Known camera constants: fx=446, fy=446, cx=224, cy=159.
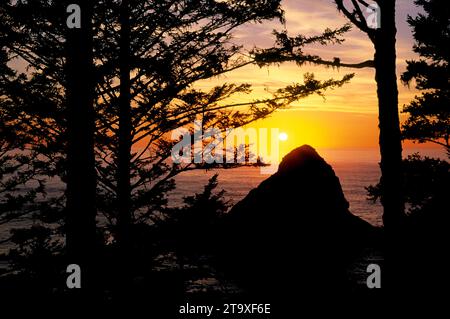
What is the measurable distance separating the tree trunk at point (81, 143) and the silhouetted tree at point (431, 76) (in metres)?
13.9

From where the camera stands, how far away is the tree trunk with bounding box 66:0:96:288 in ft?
18.4

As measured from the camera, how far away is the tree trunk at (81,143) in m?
5.61

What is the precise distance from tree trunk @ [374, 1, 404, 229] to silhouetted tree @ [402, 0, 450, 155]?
11523 mm

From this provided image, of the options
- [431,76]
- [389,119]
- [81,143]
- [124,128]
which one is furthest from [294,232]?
[81,143]

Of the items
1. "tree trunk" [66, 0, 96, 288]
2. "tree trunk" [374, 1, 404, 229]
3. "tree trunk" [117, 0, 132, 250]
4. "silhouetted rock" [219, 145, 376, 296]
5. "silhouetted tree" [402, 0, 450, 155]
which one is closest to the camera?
"tree trunk" [66, 0, 96, 288]

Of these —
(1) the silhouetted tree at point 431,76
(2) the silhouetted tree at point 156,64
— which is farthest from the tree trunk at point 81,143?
(1) the silhouetted tree at point 431,76

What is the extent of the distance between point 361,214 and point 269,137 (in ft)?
183

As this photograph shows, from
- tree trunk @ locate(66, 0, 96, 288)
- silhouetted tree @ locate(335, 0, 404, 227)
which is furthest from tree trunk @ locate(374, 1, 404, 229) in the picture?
tree trunk @ locate(66, 0, 96, 288)

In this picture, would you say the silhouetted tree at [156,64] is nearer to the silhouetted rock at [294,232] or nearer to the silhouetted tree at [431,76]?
the silhouetted tree at [431,76]

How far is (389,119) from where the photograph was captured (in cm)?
601

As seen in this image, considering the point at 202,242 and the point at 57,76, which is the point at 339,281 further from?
the point at 57,76

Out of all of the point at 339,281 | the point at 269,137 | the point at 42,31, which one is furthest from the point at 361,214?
the point at 42,31

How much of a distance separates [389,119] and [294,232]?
87.9 ft

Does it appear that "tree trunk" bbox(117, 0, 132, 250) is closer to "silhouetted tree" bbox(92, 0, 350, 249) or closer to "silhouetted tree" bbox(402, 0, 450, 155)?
"silhouetted tree" bbox(92, 0, 350, 249)
